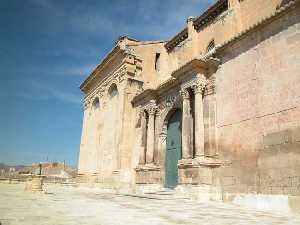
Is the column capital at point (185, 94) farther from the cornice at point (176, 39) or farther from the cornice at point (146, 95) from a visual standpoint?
the cornice at point (176, 39)

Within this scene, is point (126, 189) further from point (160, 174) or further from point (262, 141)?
point (262, 141)

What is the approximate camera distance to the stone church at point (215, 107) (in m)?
8.54

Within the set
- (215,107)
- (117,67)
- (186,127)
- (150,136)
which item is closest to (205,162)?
(186,127)

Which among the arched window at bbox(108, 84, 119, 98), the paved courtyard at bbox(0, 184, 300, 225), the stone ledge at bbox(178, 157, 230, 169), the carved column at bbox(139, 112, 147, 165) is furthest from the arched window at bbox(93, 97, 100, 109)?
the paved courtyard at bbox(0, 184, 300, 225)

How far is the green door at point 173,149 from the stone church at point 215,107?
0.05 metres

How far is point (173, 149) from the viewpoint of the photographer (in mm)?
14117

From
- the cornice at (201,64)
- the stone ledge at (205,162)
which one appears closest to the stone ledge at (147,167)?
the stone ledge at (205,162)

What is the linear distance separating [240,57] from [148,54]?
1043cm

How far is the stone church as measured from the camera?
336 inches

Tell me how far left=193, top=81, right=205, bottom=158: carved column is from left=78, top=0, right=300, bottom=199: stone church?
0.04 metres

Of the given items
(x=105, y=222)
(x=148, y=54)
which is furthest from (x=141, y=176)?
(x=105, y=222)

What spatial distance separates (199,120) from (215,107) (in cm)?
81

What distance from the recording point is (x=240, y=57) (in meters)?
10.4

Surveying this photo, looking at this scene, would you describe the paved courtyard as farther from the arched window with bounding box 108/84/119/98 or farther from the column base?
the arched window with bounding box 108/84/119/98
